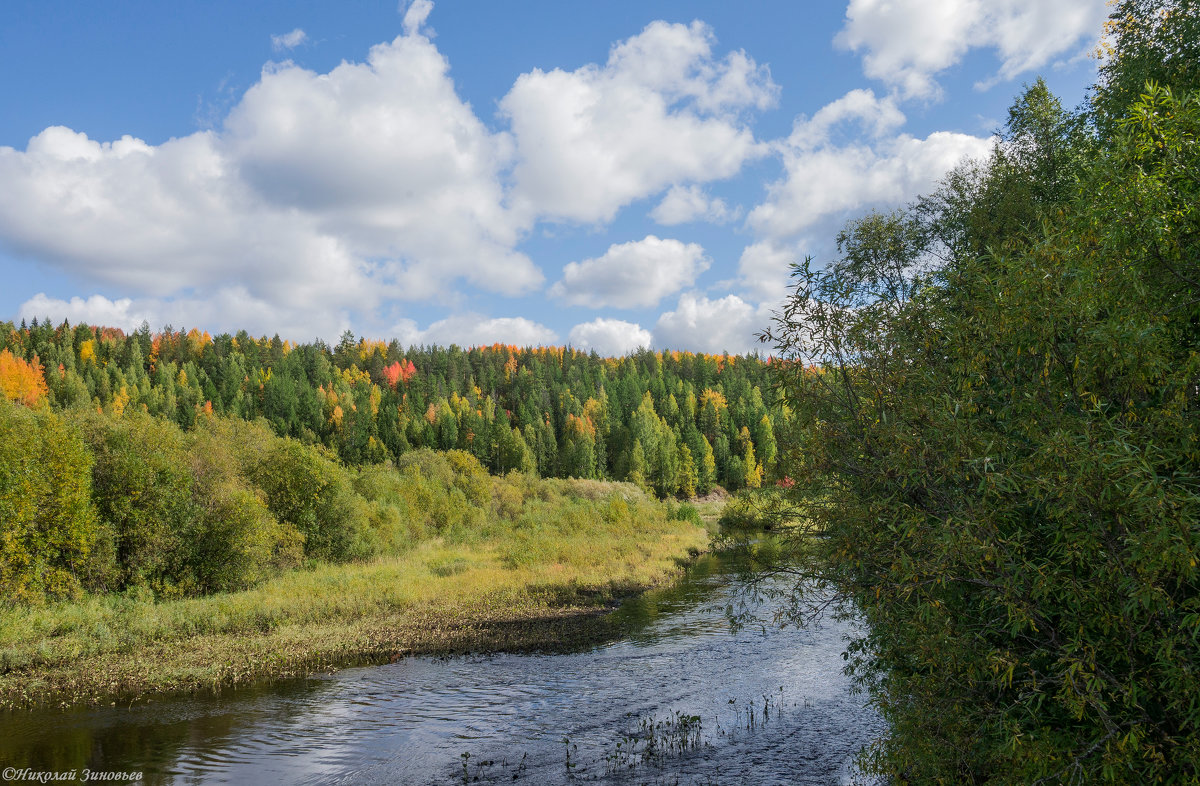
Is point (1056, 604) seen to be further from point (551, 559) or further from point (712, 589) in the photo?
point (551, 559)

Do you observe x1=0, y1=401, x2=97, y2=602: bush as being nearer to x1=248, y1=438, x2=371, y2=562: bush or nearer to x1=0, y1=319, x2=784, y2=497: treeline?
x1=248, y1=438, x2=371, y2=562: bush

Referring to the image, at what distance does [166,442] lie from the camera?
37844mm

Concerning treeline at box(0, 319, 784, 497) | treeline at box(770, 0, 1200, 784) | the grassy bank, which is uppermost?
treeline at box(0, 319, 784, 497)

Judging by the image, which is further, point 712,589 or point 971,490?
point 712,589

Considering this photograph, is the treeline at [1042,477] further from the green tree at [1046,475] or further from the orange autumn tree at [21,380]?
the orange autumn tree at [21,380]

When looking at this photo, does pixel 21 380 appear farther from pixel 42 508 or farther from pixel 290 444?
pixel 42 508

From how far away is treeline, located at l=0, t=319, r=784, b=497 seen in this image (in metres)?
116

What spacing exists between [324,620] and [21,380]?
113 m

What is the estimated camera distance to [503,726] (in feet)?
64.6

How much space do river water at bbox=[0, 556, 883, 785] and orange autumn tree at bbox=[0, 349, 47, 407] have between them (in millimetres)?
105858

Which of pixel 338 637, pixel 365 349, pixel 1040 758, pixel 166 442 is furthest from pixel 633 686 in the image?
pixel 365 349

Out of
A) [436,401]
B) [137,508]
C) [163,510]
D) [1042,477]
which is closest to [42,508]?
[137,508]

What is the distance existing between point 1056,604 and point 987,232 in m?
18.2

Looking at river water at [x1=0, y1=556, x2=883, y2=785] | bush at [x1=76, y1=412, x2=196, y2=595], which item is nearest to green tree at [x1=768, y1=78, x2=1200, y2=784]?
river water at [x1=0, y1=556, x2=883, y2=785]
